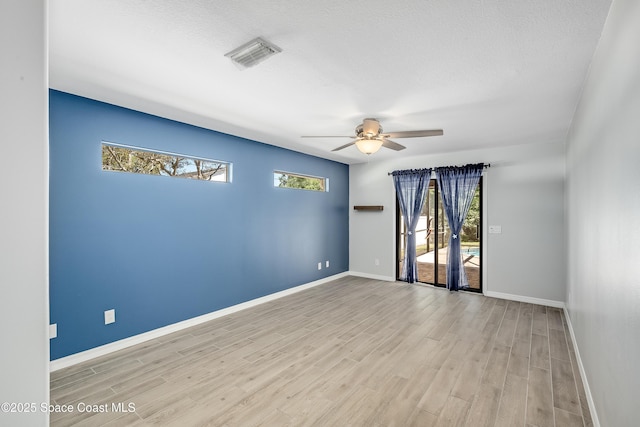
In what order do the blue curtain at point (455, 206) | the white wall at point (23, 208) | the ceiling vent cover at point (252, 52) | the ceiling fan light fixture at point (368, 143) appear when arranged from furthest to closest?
the blue curtain at point (455, 206), the ceiling fan light fixture at point (368, 143), the ceiling vent cover at point (252, 52), the white wall at point (23, 208)

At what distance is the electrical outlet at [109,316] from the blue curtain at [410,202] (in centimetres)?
472

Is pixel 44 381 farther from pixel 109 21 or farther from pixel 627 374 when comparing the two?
pixel 627 374

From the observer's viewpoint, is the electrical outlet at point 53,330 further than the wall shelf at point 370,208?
No

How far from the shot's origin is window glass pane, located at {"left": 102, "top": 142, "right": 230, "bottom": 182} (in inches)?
118

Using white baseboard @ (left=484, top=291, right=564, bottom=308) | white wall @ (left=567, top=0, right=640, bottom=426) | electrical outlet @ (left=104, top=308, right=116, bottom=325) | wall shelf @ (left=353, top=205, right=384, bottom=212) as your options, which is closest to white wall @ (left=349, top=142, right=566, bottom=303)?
white baseboard @ (left=484, top=291, right=564, bottom=308)

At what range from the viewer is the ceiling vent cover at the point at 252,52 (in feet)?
6.18

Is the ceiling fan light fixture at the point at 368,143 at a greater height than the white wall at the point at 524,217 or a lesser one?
greater

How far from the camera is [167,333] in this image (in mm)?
3348

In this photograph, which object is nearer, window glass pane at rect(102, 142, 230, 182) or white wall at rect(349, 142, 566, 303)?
window glass pane at rect(102, 142, 230, 182)

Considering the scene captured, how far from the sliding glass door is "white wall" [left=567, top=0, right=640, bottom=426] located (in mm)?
2746

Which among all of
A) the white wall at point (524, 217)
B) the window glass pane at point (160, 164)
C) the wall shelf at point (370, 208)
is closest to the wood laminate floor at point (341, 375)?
the white wall at point (524, 217)

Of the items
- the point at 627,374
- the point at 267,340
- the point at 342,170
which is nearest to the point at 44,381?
the point at 627,374

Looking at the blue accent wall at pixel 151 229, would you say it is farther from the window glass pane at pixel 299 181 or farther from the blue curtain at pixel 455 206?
the blue curtain at pixel 455 206

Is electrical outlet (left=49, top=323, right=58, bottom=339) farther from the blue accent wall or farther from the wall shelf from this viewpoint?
the wall shelf
